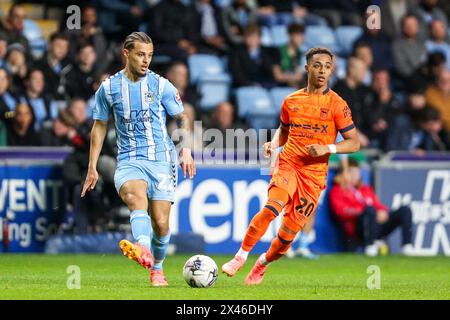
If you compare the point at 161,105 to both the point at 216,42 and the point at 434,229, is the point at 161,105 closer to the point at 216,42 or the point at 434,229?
the point at 434,229

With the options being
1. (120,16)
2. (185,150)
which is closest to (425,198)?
(120,16)

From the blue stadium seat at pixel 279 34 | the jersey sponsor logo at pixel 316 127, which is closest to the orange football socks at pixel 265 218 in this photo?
the jersey sponsor logo at pixel 316 127

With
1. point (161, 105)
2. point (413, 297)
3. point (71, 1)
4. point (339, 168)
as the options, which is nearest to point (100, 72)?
point (71, 1)

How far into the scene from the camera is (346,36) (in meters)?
20.7

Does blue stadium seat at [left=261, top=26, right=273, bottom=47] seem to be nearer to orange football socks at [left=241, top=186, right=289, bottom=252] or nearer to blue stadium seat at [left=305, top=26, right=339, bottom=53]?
blue stadium seat at [left=305, top=26, right=339, bottom=53]

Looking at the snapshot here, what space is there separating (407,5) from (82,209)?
26.2 feet

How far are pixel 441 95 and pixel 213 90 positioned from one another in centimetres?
370

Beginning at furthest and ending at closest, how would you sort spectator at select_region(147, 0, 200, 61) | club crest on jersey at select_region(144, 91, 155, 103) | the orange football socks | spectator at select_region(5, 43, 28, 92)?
spectator at select_region(147, 0, 200, 61)
spectator at select_region(5, 43, 28, 92)
the orange football socks
club crest on jersey at select_region(144, 91, 155, 103)

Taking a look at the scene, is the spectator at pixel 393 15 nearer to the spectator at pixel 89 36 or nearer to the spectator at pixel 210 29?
the spectator at pixel 210 29

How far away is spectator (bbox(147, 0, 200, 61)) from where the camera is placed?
18688mm

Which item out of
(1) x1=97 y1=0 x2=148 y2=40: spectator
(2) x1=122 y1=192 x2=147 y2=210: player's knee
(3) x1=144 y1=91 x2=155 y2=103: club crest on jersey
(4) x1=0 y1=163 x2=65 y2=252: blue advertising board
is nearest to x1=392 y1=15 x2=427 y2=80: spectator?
(1) x1=97 y1=0 x2=148 y2=40: spectator

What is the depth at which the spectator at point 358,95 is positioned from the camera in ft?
59.4

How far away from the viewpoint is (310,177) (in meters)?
11.1

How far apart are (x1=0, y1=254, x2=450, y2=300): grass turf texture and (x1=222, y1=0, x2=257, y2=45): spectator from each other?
4859 millimetres
